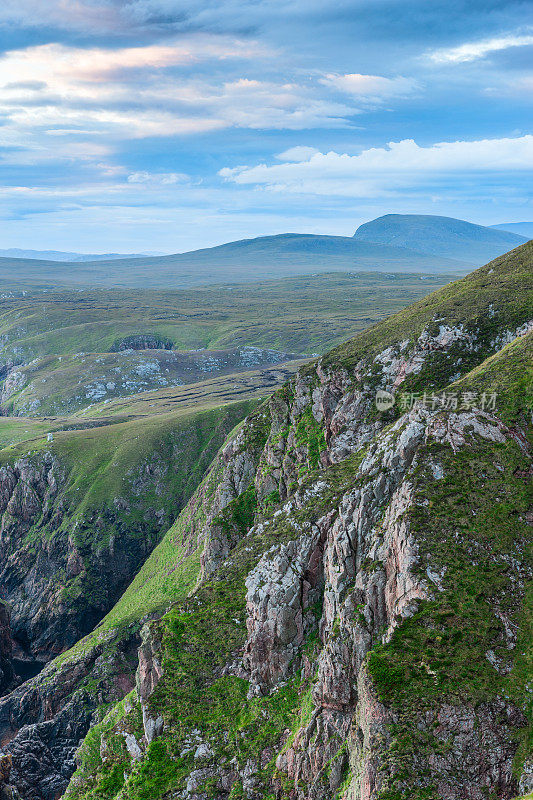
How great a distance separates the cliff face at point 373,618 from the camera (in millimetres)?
32562

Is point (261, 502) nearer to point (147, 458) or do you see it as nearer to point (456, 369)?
point (456, 369)

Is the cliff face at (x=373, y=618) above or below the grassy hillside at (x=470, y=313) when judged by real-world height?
below

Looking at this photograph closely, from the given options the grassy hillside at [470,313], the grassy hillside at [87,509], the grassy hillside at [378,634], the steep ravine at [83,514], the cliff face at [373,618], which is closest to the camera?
the grassy hillside at [378,634]

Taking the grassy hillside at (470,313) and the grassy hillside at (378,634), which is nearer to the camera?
the grassy hillside at (378,634)

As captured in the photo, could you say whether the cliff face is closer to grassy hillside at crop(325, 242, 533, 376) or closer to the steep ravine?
grassy hillside at crop(325, 242, 533, 376)

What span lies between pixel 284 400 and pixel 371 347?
58.7 feet

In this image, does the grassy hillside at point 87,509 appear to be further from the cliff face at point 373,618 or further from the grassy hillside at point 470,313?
the grassy hillside at point 470,313

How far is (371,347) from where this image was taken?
3607 inches

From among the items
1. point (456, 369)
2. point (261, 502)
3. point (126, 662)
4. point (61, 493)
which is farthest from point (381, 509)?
point (61, 493)

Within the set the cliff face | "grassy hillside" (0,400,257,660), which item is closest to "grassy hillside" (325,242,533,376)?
the cliff face

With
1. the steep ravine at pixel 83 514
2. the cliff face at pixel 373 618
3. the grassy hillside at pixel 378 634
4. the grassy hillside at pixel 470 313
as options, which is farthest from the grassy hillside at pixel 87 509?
the grassy hillside at pixel 470 313

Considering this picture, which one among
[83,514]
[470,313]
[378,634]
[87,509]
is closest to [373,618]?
[378,634]

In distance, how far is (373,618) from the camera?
41344 millimetres

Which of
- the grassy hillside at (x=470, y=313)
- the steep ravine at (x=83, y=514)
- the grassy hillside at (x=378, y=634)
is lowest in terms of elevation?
the steep ravine at (x=83, y=514)
